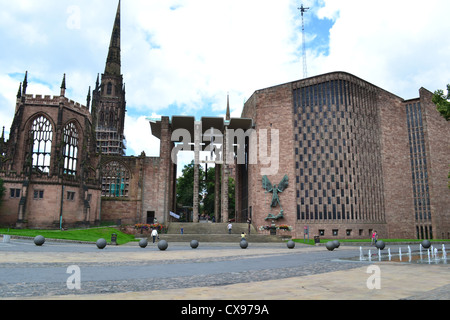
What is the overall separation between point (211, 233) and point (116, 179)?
812 inches

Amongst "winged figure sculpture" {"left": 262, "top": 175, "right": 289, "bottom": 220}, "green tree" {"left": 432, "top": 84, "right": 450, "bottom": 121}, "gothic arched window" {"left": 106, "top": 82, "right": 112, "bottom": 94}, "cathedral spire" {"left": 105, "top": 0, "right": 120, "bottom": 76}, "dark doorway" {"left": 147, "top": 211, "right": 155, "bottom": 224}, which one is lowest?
"dark doorway" {"left": 147, "top": 211, "right": 155, "bottom": 224}

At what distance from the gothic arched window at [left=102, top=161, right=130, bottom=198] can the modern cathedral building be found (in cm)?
Result: 16

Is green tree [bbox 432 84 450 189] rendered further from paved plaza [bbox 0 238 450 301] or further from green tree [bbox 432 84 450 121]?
paved plaza [bbox 0 238 450 301]

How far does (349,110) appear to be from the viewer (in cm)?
5069

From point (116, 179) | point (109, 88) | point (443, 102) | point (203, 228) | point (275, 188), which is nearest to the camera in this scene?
point (443, 102)

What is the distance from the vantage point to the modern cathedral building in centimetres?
4545

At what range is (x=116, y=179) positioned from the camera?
55.9 metres

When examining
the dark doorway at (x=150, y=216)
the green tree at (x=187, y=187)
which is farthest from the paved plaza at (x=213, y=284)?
the green tree at (x=187, y=187)

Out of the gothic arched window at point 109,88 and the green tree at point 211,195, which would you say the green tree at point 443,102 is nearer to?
the green tree at point 211,195

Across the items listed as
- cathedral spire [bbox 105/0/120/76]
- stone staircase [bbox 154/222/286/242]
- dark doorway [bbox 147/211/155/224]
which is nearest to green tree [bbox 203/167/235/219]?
dark doorway [bbox 147/211/155/224]

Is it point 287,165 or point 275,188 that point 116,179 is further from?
point 287,165

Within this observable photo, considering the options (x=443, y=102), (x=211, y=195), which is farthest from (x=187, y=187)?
(x=443, y=102)
